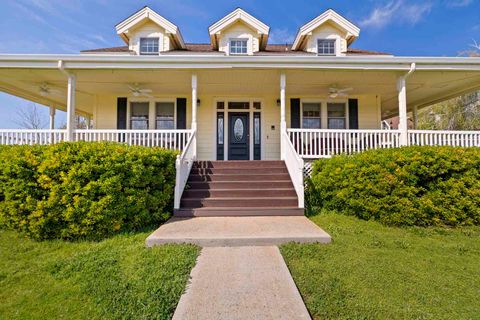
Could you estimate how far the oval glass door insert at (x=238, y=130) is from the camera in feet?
31.1

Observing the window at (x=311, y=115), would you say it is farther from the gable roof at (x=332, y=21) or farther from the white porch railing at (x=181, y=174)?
the white porch railing at (x=181, y=174)

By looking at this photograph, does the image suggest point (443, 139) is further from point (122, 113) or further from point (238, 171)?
point (122, 113)

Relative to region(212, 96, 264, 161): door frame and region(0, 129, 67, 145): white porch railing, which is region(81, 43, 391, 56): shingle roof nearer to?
region(212, 96, 264, 161): door frame

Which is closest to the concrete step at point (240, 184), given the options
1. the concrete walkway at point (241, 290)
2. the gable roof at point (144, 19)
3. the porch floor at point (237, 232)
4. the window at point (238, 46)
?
the porch floor at point (237, 232)

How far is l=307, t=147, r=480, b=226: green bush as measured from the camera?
4.59m

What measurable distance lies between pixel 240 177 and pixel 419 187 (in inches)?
147

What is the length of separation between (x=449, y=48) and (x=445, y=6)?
3.50 meters

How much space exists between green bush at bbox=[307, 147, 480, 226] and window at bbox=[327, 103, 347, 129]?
4.74 metres

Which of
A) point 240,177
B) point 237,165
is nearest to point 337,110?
point 237,165

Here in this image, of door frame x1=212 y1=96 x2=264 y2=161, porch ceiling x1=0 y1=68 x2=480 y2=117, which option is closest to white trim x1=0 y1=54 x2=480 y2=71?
porch ceiling x1=0 y1=68 x2=480 y2=117

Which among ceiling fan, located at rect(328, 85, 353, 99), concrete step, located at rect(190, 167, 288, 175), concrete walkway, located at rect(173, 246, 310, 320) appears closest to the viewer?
concrete walkway, located at rect(173, 246, 310, 320)

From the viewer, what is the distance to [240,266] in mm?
3023

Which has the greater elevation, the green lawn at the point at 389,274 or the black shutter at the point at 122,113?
the black shutter at the point at 122,113

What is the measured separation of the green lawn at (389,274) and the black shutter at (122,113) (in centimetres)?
819
